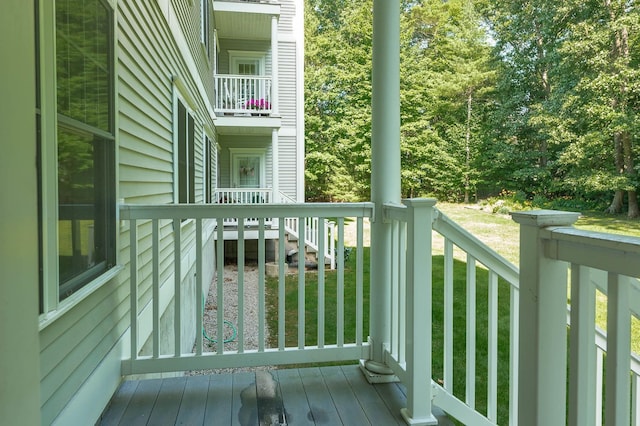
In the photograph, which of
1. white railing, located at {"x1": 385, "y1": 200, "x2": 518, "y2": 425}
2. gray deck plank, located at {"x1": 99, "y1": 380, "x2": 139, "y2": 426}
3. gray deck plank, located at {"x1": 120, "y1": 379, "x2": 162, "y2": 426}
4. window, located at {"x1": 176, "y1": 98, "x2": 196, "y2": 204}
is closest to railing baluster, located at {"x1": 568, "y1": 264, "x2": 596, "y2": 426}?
white railing, located at {"x1": 385, "y1": 200, "x2": 518, "y2": 425}

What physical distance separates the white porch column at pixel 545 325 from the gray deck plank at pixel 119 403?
187 centimetres

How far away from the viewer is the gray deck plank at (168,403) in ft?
6.66

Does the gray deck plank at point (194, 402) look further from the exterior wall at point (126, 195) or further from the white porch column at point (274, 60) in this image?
the white porch column at point (274, 60)

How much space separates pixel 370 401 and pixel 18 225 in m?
1.90

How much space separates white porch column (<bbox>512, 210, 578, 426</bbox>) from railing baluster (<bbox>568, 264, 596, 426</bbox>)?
0.08 m

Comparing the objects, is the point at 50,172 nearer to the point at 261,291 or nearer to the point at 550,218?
the point at 261,291

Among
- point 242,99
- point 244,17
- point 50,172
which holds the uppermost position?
point 244,17

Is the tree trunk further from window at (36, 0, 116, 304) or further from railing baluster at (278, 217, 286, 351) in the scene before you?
window at (36, 0, 116, 304)

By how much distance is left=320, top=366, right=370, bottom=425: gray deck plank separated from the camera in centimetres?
206

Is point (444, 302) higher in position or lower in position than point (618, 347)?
lower

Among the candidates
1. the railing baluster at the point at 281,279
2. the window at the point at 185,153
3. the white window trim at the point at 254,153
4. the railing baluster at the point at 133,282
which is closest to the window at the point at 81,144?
the railing baluster at the point at 133,282

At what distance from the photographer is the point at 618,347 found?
90 cm

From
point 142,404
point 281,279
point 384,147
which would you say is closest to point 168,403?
point 142,404

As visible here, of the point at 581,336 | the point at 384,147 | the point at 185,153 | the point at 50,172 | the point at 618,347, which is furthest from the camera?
the point at 185,153
